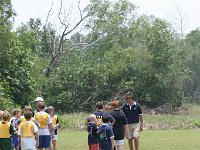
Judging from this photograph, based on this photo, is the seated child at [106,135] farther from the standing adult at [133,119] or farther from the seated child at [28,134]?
the standing adult at [133,119]

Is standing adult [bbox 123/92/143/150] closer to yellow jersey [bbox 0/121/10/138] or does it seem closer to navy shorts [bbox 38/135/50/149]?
navy shorts [bbox 38/135/50/149]

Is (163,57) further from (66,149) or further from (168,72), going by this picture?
(66,149)

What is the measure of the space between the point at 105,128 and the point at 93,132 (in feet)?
1.96

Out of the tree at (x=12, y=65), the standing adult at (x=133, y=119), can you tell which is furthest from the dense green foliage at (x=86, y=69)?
the standing adult at (x=133, y=119)

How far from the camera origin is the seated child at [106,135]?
438 inches

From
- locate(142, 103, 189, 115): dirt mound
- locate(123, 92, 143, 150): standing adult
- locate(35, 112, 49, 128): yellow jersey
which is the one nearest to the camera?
locate(35, 112, 49, 128): yellow jersey

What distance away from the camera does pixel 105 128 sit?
11.1 m

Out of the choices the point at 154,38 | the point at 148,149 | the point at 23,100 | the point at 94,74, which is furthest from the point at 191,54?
the point at 148,149

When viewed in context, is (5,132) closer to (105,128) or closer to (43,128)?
(43,128)

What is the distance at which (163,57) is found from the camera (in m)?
43.2

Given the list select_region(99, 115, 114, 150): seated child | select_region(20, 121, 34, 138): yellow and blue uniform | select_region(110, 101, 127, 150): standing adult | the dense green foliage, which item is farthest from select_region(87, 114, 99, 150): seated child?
the dense green foliage

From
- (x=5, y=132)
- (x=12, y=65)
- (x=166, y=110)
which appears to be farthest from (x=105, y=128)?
(x=166, y=110)

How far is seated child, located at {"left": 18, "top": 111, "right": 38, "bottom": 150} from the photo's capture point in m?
11.3

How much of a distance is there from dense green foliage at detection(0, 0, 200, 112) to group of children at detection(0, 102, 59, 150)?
13.8 m
